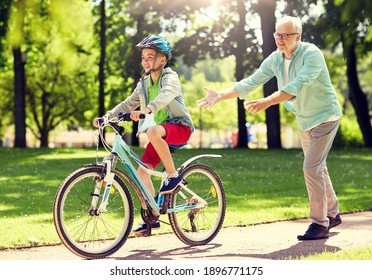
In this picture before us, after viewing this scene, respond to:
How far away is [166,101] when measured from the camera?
21.8 ft

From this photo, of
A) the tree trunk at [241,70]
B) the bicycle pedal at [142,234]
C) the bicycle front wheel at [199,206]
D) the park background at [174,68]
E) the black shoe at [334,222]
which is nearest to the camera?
the bicycle pedal at [142,234]

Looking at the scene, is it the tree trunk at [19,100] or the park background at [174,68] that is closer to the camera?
the park background at [174,68]

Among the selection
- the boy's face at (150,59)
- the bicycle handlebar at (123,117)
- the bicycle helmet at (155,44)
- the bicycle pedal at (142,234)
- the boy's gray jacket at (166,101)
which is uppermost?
the bicycle helmet at (155,44)

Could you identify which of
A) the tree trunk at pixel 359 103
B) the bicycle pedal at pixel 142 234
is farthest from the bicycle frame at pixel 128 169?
the tree trunk at pixel 359 103

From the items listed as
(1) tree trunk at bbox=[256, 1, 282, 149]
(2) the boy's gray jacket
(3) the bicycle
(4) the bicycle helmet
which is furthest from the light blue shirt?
(1) tree trunk at bbox=[256, 1, 282, 149]

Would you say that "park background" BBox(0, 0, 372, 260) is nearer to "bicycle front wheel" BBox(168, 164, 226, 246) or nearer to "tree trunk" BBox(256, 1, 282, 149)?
"tree trunk" BBox(256, 1, 282, 149)

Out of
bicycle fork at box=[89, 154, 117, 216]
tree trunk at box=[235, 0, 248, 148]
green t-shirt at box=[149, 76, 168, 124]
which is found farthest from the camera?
tree trunk at box=[235, 0, 248, 148]

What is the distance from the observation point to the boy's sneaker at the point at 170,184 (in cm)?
697

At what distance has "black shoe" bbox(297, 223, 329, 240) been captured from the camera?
7410 millimetres

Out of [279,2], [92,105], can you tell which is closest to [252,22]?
[279,2]

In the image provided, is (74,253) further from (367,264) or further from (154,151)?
(367,264)

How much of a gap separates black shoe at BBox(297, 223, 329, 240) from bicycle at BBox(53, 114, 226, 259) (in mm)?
934

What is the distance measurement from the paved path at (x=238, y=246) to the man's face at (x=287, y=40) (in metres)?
1.81

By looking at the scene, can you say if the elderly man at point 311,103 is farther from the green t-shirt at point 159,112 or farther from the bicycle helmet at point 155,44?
the bicycle helmet at point 155,44
